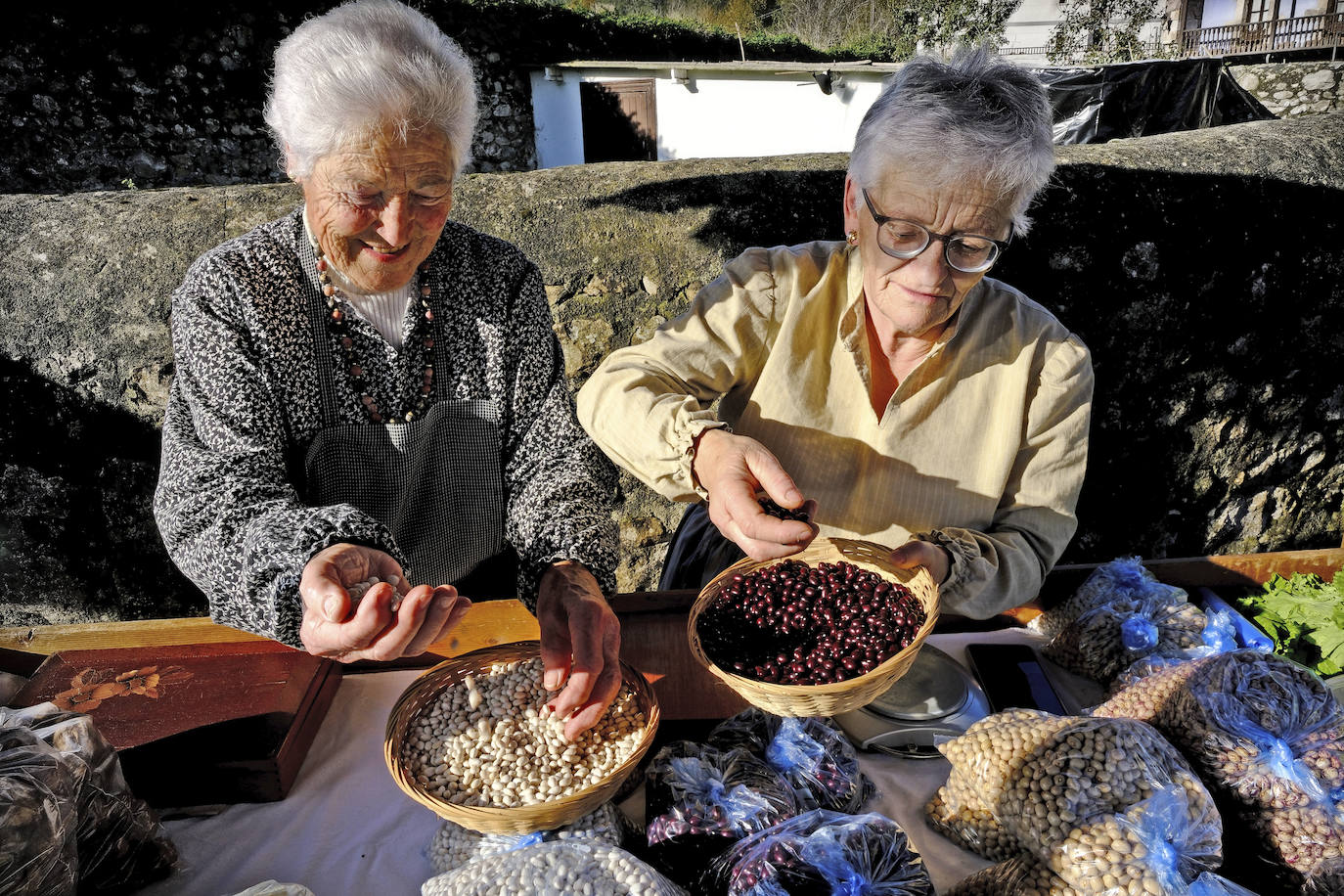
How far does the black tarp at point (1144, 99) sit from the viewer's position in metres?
6.93

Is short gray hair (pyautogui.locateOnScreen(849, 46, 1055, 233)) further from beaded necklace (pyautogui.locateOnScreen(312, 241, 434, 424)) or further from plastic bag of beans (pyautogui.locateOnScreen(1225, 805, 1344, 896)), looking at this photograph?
plastic bag of beans (pyautogui.locateOnScreen(1225, 805, 1344, 896))

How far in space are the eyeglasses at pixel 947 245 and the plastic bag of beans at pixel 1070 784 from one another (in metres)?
0.91

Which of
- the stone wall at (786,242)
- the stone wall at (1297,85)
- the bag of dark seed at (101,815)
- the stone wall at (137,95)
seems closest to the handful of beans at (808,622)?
the bag of dark seed at (101,815)

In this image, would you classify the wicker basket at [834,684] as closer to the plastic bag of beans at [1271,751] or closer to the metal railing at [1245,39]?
the plastic bag of beans at [1271,751]

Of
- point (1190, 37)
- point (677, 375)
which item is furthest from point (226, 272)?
point (1190, 37)

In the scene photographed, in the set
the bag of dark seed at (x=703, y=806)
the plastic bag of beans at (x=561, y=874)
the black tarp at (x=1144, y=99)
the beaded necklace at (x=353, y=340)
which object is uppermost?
the black tarp at (x=1144, y=99)

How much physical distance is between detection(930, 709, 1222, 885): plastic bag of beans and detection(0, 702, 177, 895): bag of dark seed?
1261 millimetres

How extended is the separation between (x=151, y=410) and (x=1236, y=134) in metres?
4.48

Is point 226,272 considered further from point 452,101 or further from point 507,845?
point 507,845

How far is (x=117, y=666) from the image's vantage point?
1.58 metres

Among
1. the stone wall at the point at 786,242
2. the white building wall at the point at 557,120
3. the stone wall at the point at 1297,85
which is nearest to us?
the stone wall at the point at 786,242

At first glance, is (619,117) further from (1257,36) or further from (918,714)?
(1257,36)

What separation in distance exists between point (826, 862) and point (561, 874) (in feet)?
1.13

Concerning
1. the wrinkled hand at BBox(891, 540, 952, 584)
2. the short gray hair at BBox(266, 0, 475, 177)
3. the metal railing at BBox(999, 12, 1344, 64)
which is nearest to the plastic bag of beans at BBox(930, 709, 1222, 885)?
the wrinkled hand at BBox(891, 540, 952, 584)
